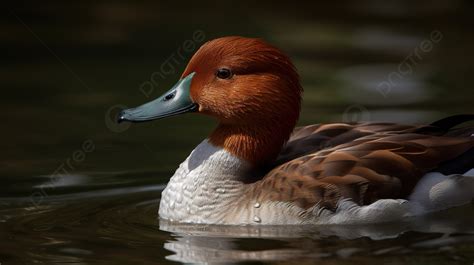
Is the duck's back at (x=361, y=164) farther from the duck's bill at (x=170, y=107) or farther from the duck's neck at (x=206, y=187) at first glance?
the duck's bill at (x=170, y=107)

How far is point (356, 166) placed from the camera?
10.1 m

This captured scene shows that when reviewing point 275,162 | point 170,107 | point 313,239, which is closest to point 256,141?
point 275,162

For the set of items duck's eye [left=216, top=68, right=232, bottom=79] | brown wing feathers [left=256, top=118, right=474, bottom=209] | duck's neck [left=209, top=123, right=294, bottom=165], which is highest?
duck's eye [left=216, top=68, right=232, bottom=79]

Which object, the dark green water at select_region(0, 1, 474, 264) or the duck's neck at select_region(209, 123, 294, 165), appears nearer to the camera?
the dark green water at select_region(0, 1, 474, 264)

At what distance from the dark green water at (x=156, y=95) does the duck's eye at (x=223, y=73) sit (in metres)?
1.22

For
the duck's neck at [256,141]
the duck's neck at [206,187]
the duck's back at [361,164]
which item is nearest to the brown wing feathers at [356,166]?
the duck's back at [361,164]

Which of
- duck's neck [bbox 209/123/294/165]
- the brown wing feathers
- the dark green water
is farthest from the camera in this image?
duck's neck [bbox 209/123/294/165]

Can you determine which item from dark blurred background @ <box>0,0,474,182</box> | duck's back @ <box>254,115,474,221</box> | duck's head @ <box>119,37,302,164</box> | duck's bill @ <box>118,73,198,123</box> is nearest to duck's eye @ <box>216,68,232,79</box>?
duck's head @ <box>119,37,302,164</box>

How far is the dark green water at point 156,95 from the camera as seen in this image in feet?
31.5

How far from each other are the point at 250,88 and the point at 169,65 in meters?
6.28

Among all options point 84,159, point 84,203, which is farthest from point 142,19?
point 84,203

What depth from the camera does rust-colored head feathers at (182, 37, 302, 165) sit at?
402 inches

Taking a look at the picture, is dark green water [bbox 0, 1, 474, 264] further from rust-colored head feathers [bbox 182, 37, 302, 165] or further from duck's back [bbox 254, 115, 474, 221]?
rust-colored head feathers [bbox 182, 37, 302, 165]

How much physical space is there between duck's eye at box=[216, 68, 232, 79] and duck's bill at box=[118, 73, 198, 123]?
218 millimetres
